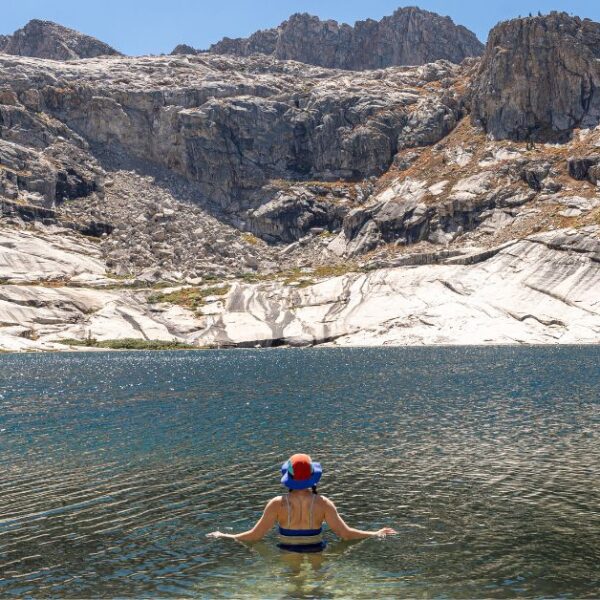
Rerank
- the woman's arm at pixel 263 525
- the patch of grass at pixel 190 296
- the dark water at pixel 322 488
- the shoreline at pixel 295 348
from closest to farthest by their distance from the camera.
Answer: the dark water at pixel 322 488 < the woman's arm at pixel 263 525 < the shoreline at pixel 295 348 < the patch of grass at pixel 190 296

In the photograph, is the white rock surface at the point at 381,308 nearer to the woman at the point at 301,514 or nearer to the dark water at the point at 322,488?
the dark water at the point at 322,488

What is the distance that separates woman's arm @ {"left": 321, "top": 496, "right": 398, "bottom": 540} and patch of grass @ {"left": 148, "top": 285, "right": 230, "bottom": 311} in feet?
448

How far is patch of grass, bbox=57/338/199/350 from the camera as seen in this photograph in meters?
136

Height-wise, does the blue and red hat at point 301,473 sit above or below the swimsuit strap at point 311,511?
above

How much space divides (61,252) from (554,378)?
15393 cm

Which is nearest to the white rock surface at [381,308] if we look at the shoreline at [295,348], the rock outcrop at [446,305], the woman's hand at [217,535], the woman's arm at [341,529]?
the rock outcrop at [446,305]

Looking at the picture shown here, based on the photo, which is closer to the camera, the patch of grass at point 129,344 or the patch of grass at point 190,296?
the patch of grass at point 129,344

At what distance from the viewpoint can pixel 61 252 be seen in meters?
187

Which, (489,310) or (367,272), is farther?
(367,272)

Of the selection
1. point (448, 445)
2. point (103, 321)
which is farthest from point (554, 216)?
point (448, 445)

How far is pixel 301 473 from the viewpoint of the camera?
16672 mm

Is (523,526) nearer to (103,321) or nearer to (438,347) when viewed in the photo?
(438,347)

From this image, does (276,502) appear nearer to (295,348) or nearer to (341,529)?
(341,529)

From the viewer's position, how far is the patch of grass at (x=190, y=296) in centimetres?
15638
